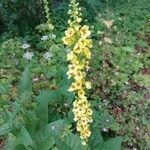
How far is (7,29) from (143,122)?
277 cm

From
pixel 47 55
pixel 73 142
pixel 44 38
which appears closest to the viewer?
pixel 73 142

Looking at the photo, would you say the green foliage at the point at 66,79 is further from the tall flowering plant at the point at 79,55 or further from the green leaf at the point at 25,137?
the tall flowering plant at the point at 79,55

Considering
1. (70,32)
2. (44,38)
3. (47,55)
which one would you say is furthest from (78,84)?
(44,38)

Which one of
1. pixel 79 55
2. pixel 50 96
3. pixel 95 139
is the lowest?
pixel 95 139

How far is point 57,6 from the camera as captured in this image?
7.76 metres

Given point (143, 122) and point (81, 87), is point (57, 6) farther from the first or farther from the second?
point (81, 87)

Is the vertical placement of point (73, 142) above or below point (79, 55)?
below

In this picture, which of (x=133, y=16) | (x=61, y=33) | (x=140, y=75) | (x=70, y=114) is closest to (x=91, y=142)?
(x=70, y=114)

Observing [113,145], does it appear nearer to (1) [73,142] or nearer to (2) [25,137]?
(1) [73,142]

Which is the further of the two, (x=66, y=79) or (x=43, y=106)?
(x=66, y=79)

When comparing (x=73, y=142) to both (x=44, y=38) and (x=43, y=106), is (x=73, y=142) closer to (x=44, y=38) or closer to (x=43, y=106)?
(x=43, y=106)

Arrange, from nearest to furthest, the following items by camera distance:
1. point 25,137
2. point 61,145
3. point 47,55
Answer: point 61,145 → point 25,137 → point 47,55

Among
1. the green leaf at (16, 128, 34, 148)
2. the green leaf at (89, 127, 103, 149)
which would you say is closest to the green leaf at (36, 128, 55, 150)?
the green leaf at (16, 128, 34, 148)

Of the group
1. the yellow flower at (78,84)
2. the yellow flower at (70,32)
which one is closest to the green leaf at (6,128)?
the yellow flower at (78,84)
